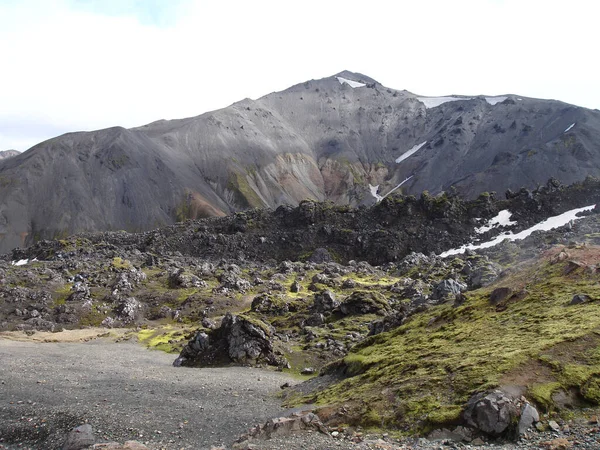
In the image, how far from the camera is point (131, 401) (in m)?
28.3

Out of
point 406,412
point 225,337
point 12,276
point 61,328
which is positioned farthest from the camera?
point 12,276

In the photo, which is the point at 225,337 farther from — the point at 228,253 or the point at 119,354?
the point at 228,253

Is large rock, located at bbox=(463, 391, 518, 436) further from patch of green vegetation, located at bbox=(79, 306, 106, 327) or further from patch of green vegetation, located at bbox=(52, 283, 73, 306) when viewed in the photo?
patch of green vegetation, located at bbox=(52, 283, 73, 306)

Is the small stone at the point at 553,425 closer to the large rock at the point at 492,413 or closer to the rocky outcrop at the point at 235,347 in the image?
the large rock at the point at 492,413

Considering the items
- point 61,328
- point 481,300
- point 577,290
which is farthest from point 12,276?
point 577,290

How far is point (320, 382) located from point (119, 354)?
91.5 feet

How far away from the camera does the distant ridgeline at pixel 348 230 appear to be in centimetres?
12781

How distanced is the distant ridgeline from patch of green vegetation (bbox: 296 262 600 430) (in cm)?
9092

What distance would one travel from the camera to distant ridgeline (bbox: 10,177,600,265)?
128 metres

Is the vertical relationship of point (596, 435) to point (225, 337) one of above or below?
above

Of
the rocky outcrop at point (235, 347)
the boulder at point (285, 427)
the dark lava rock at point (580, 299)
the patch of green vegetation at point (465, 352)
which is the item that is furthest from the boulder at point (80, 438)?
the dark lava rock at point (580, 299)

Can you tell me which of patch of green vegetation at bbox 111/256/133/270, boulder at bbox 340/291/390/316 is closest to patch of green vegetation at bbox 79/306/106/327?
patch of green vegetation at bbox 111/256/133/270

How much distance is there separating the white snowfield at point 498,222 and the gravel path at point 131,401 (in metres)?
105

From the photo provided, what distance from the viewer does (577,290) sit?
1208 inches
